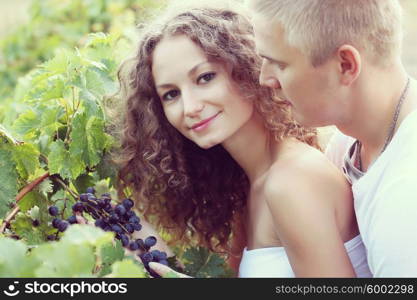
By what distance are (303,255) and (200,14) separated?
958 millimetres

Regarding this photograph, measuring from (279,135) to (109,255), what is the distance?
3.56ft

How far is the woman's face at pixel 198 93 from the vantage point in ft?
7.95

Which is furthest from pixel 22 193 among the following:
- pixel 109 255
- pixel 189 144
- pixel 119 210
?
pixel 189 144

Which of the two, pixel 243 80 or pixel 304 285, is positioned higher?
pixel 243 80

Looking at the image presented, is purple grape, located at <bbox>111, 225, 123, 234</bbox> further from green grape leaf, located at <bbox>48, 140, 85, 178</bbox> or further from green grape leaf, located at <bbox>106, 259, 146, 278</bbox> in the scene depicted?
green grape leaf, located at <bbox>106, 259, 146, 278</bbox>

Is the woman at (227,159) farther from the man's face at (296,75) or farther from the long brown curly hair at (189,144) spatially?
the man's face at (296,75)

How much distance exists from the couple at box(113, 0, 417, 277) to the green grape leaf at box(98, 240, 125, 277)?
0.29 meters

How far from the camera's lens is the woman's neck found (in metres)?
2.62

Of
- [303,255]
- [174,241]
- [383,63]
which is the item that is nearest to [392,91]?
[383,63]

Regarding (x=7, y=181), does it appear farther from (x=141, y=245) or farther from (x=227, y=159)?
(x=227, y=159)

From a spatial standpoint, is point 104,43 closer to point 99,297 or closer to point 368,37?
point 368,37

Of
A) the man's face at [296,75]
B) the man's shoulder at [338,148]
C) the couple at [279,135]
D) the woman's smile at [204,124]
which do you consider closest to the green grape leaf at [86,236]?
the couple at [279,135]

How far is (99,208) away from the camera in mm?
2221

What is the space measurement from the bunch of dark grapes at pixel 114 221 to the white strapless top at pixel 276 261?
0.49 metres
